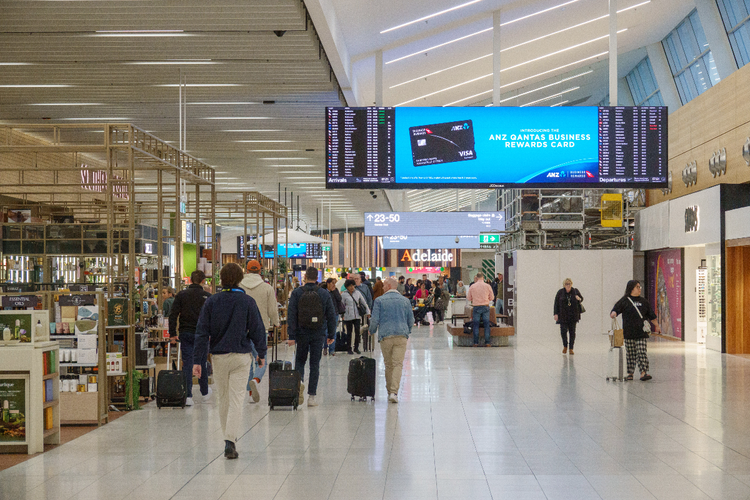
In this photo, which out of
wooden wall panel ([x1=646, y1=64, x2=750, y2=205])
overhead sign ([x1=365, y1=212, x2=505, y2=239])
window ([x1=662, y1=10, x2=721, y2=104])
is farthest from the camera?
overhead sign ([x1=365, y1=212, x2=505, y2=239])

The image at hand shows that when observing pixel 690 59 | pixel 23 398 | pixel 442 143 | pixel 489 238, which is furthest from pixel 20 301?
pixel 489 238

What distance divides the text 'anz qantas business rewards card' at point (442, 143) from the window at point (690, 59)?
8.61 meters

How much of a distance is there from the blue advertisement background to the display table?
579 cm

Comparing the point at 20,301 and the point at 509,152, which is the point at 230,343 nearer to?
the point at 20,301

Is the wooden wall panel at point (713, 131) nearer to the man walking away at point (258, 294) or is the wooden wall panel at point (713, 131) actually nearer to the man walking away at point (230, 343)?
the man walking away at point (258, 294)

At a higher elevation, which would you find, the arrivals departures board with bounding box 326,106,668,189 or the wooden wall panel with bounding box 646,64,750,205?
the wooden wall panel with bounding box 646,64,750,205

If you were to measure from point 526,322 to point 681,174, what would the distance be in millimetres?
5575

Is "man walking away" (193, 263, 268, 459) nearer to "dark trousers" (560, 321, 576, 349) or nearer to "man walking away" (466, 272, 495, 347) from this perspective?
"dark trousers" (560, 321, 576, 349)

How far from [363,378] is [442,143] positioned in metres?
3.59

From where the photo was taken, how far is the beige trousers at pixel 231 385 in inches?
265

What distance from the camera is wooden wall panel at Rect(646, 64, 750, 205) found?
15.2 metres

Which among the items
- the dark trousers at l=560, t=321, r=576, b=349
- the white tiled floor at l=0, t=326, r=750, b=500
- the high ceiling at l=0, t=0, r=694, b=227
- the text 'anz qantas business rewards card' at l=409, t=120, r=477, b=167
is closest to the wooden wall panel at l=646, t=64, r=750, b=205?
the high ceiling at l=0, t=0, r=694, b=227

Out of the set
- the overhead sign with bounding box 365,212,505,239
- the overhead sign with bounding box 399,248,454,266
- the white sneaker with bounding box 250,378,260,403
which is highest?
the overhead sign with bounding box 365,212,505,239

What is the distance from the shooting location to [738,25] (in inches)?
631
